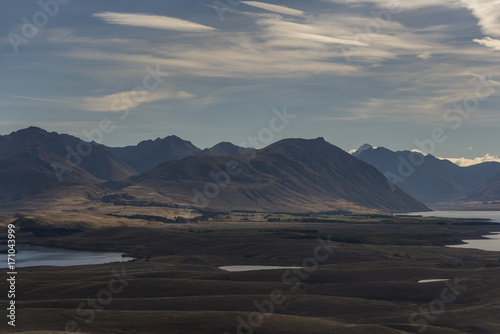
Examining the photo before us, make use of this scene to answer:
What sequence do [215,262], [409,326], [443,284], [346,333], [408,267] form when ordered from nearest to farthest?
[346,333] → [409,326] → [443,284] → [408,267] → [215,262]

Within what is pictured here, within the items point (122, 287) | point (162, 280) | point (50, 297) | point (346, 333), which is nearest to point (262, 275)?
point (162, 280)

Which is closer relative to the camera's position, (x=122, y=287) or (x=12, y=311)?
(x=12, y=311)

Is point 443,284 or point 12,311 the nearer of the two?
point 12,311

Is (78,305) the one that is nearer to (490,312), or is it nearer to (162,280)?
(162,280)

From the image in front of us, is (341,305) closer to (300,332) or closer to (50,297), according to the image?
(300,332)

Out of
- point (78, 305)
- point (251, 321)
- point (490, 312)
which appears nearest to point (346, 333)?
point (251, 321)

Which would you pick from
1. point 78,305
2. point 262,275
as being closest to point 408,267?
point 262,275

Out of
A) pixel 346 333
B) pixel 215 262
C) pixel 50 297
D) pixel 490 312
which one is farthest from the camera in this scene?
pixel 215 262

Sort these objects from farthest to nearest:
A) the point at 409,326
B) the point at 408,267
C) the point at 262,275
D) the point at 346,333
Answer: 1. the point at 408,267
2. the point at 262,275
3. the point at 409,326
4. the point at 346,333

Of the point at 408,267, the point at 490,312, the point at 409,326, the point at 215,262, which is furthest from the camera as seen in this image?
the point at 215,262
